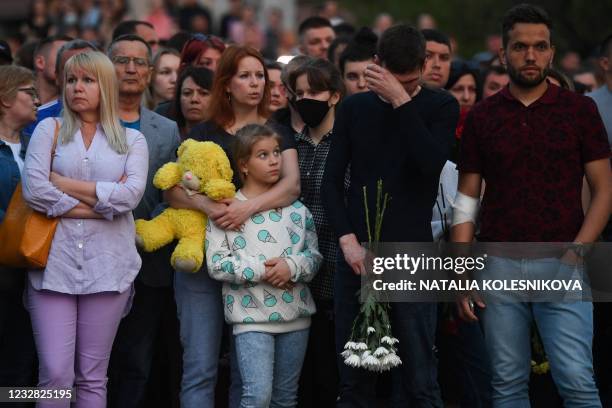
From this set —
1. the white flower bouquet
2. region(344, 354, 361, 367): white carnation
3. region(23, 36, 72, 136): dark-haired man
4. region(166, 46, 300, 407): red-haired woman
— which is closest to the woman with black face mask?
region(166, 46, 300, 407): red-haired woman

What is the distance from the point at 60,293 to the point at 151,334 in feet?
3.50

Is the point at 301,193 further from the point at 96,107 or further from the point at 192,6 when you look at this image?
the point at 192,6

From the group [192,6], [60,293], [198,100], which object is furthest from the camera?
[192,6]

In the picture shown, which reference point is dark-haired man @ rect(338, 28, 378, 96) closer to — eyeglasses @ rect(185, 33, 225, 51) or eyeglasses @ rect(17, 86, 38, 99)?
eyeglasses @ rect(185, 33, 225, 51)

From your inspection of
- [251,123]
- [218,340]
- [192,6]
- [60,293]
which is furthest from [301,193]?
[192,6]

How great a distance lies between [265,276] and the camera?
694 cm

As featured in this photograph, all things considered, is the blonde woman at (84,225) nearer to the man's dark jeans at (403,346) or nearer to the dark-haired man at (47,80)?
the dark-haired man at (47,80)

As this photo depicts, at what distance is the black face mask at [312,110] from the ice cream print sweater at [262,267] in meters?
0.64

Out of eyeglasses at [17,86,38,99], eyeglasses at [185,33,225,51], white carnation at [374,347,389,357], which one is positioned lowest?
white carnation at [374,347,389,357]

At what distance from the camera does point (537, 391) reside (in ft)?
24.6

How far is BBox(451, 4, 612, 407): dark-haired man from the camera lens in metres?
6.26

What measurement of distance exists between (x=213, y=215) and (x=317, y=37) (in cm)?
469

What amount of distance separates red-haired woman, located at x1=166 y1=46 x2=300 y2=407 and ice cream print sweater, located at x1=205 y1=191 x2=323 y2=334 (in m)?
0.08

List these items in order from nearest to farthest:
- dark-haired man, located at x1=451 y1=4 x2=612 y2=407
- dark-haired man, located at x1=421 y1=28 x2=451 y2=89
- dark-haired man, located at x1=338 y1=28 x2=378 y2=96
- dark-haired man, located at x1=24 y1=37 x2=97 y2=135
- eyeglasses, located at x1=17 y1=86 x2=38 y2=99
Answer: dark-haired man, located at x1=451 y1=4 x2=612 y2=407, eyeglasses, located at x1=17 y1=86 x2=38 y2=99, dark-haired man, located at x1=24 y1=37 x2=97 y2=135, dark-haired man, located at x1=338 y1=28 x2=378 y2=96, dark-haired man, located at x1=421 y1=28 x2=451 y2=89
